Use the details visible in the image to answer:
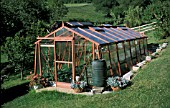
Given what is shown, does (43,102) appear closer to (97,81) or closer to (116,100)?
(97,81)

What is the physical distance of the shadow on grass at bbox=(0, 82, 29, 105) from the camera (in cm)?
1667

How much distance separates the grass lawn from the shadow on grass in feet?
3.29

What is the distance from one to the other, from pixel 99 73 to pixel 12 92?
23.6 feet

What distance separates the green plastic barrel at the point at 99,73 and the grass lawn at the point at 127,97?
1.27 m

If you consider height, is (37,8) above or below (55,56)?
above

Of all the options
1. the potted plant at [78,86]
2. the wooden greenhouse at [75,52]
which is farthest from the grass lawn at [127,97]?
the wooden greenhouse at [75,52]

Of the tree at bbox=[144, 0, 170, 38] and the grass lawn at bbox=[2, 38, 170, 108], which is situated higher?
the tree at bbox=[144, 0, 170, 38]

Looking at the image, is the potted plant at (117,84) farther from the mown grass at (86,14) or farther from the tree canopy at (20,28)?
the mown grass at (86,14)

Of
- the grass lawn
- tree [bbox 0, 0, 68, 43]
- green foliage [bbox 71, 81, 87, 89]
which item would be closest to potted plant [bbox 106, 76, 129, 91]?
the grass lawn

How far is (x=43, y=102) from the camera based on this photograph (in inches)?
549

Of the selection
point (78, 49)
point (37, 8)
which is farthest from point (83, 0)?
point (78, 49)

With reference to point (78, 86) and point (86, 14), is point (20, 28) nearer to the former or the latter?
point (78, 86)

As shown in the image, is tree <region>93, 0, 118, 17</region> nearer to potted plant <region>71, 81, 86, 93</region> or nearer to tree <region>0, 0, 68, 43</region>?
tree <region>0, 0, 68, 43</region>

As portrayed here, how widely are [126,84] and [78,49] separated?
5.31 metres
